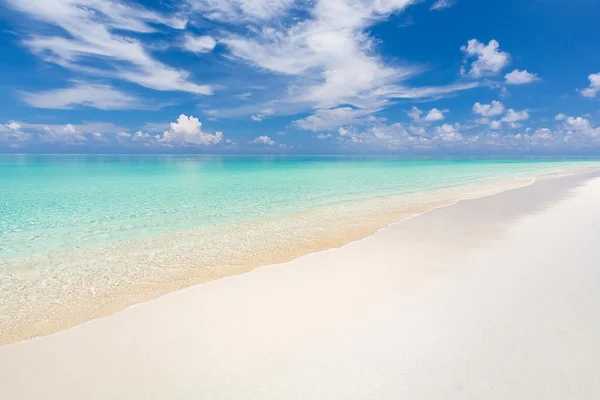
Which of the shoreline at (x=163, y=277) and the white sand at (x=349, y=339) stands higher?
the white sand at (x=349, y=339)

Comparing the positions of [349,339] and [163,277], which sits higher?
[349,339]

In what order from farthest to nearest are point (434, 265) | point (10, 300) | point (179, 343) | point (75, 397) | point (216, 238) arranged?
point (216, 238), point (434, 265), point (10, 300), point (179, 343), point (75, 397)

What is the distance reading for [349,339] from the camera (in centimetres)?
373

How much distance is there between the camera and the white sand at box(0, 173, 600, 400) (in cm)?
301

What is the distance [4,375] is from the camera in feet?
10.7

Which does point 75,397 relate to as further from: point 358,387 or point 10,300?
point 10,300

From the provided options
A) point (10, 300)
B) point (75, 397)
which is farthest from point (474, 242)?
point (10, 300)

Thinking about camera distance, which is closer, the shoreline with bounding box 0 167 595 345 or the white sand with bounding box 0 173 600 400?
the white sand with bounding box 0 173 600 400

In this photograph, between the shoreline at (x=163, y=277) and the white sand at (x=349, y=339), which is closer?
the white sand at (x=349, y=339)

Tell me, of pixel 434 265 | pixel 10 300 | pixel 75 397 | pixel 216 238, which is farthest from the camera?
pixel 216 238

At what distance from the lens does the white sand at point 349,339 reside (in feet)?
9.88

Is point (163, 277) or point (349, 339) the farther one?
point (163, 277)

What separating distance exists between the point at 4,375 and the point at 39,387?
558 mm

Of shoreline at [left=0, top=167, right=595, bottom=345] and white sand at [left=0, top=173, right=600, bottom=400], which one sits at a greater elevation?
white sand at [left=0, top=173, right=600, bottom=400]
